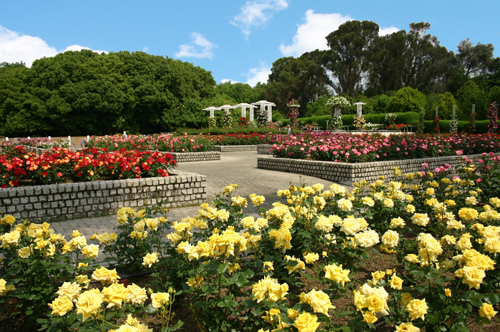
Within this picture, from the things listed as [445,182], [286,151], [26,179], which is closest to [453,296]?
[445,182]

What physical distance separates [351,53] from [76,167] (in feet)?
177

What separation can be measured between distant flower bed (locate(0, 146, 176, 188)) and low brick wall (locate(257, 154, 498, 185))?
4.24 metres

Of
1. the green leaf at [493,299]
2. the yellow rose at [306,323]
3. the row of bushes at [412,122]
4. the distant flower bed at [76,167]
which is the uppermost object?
the row of bushes at [412,122]

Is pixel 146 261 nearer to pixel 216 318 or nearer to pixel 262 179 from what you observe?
pixel 216 318

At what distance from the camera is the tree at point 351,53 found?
171 feet

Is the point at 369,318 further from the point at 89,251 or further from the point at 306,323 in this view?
the point at 89,251

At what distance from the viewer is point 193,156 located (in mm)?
14047

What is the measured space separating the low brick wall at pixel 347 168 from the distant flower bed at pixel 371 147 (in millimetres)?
396

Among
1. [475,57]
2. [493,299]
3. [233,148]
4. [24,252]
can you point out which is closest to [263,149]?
[233,148]

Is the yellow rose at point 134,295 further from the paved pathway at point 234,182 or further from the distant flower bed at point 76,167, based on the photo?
the distant flower bed at point 76,167

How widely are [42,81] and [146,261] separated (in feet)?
115

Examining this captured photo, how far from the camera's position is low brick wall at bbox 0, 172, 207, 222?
5.13 m

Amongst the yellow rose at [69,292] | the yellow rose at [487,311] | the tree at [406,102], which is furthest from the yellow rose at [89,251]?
the tree at [406,102]

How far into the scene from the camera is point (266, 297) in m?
1.68
